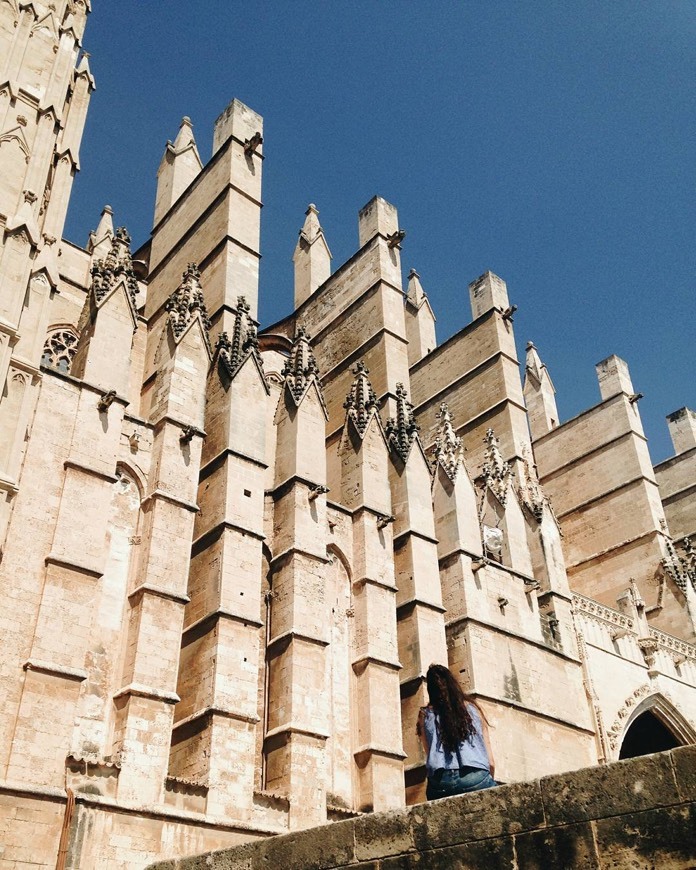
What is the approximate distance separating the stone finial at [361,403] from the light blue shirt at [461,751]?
11.3 metres

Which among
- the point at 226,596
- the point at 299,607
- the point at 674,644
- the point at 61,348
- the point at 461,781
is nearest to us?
the point at 461,781

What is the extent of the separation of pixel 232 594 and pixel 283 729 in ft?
6.34

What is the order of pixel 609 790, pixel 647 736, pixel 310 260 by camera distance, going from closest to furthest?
pixel 609 790 < pixel 647 736 < pixel 310 260

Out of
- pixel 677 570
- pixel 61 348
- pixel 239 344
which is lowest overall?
pixel 677 570

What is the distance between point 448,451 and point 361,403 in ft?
7.36

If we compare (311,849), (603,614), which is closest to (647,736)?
(603,614)

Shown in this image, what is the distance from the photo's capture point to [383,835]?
439cm

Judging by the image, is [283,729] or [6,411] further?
[283,729]

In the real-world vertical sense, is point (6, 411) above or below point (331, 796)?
above

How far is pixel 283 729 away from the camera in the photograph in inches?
470

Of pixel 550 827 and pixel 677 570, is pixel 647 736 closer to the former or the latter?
pixel 677 570

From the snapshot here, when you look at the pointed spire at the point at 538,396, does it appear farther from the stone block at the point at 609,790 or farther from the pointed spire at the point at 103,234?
the stone block at the point at 609,790

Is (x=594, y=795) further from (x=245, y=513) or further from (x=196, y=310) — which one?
(x=196, y=310)

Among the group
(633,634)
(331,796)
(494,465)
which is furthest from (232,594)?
(633,634)
